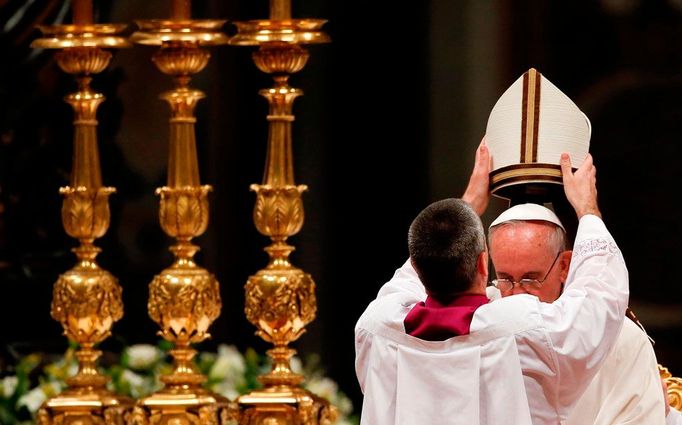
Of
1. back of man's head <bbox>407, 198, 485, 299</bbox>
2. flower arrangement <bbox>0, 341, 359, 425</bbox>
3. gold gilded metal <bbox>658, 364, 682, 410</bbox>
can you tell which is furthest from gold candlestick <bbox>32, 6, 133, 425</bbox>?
back of man's head <bbox>407, 198, 485, 299</bbox>

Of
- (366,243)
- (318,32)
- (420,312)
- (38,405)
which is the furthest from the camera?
(366,243)

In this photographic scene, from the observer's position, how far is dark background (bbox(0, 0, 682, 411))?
716cm

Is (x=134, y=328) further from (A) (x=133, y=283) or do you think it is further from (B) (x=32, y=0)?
(B) (x=32, y=0)

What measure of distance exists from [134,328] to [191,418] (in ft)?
4.55

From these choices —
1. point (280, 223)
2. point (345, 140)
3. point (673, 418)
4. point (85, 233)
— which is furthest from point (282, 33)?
point (673, 418)

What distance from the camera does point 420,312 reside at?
4.58 meters

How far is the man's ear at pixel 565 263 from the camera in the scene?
5.06m

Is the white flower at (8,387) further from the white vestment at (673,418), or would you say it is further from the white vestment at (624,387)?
the white vestment at (673,418)

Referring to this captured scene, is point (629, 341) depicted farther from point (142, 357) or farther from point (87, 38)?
point (142, 357)

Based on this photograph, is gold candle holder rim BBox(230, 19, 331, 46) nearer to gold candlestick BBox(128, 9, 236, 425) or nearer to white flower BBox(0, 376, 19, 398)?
gold candlestick BBox(128, 9, 236, 425)

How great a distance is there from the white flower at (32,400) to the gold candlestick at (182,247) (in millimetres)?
566

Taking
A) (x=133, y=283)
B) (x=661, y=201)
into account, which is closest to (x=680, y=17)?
(x=661, y=201)

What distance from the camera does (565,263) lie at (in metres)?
5.07

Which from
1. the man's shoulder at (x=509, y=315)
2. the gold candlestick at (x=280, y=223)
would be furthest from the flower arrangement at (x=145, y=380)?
the man's shoulder at (x=509, y=315)
